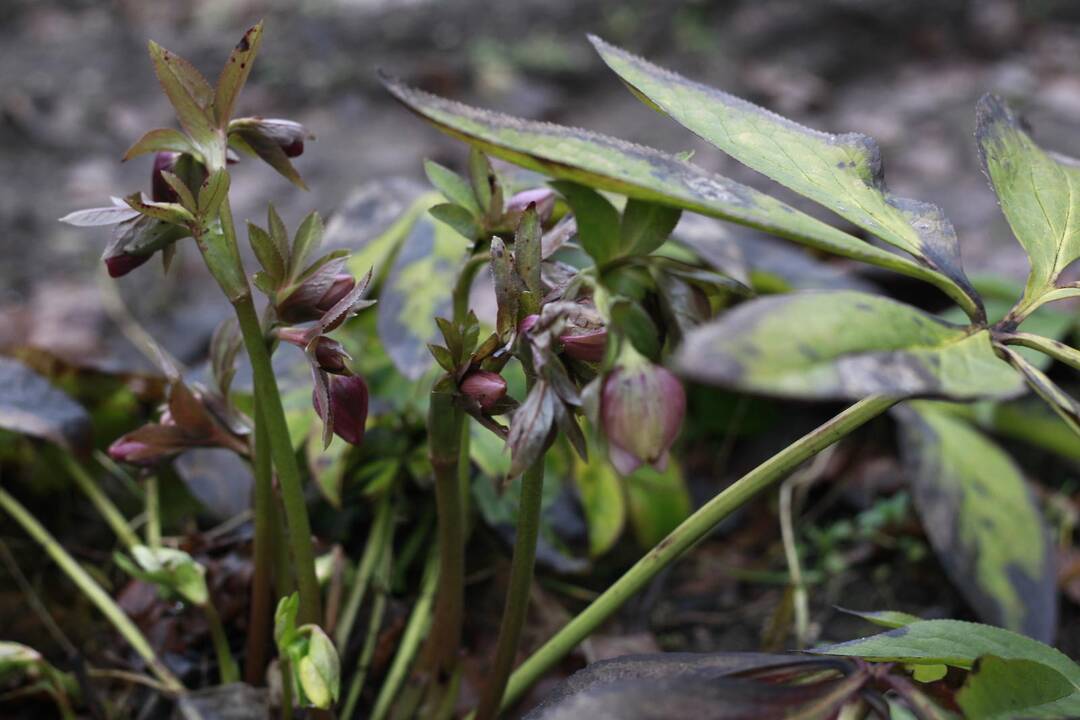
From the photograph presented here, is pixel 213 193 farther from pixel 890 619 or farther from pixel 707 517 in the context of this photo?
pixel 890 619


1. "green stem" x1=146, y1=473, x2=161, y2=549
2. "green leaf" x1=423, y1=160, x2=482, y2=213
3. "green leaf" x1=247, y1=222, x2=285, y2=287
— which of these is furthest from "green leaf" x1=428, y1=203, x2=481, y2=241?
"green stem" x1=146, y1=473, x2=161, y2=549

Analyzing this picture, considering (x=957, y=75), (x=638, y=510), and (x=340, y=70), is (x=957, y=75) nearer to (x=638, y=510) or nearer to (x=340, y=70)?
(x=340, y=70)

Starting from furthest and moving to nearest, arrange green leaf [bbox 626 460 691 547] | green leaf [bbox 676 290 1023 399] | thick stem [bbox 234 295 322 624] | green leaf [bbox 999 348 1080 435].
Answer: green leaf [bbox 626 460 691 547] < thick stem [bbox 234 295 322 624] < green leaf [bbox 999 348 1080 435] < green leaf [bbox 676 290 1023 399]

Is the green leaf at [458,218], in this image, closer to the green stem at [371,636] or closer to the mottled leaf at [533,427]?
the mottled leaf at [533,427]

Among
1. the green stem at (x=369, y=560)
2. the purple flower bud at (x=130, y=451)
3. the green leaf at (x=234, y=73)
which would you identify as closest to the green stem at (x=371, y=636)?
the green stem at (x=369, y=560)

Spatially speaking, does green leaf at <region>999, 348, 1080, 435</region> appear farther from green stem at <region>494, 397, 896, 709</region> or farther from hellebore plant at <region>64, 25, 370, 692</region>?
hellebore plant at <region>64, 25, 370, 692</region>
